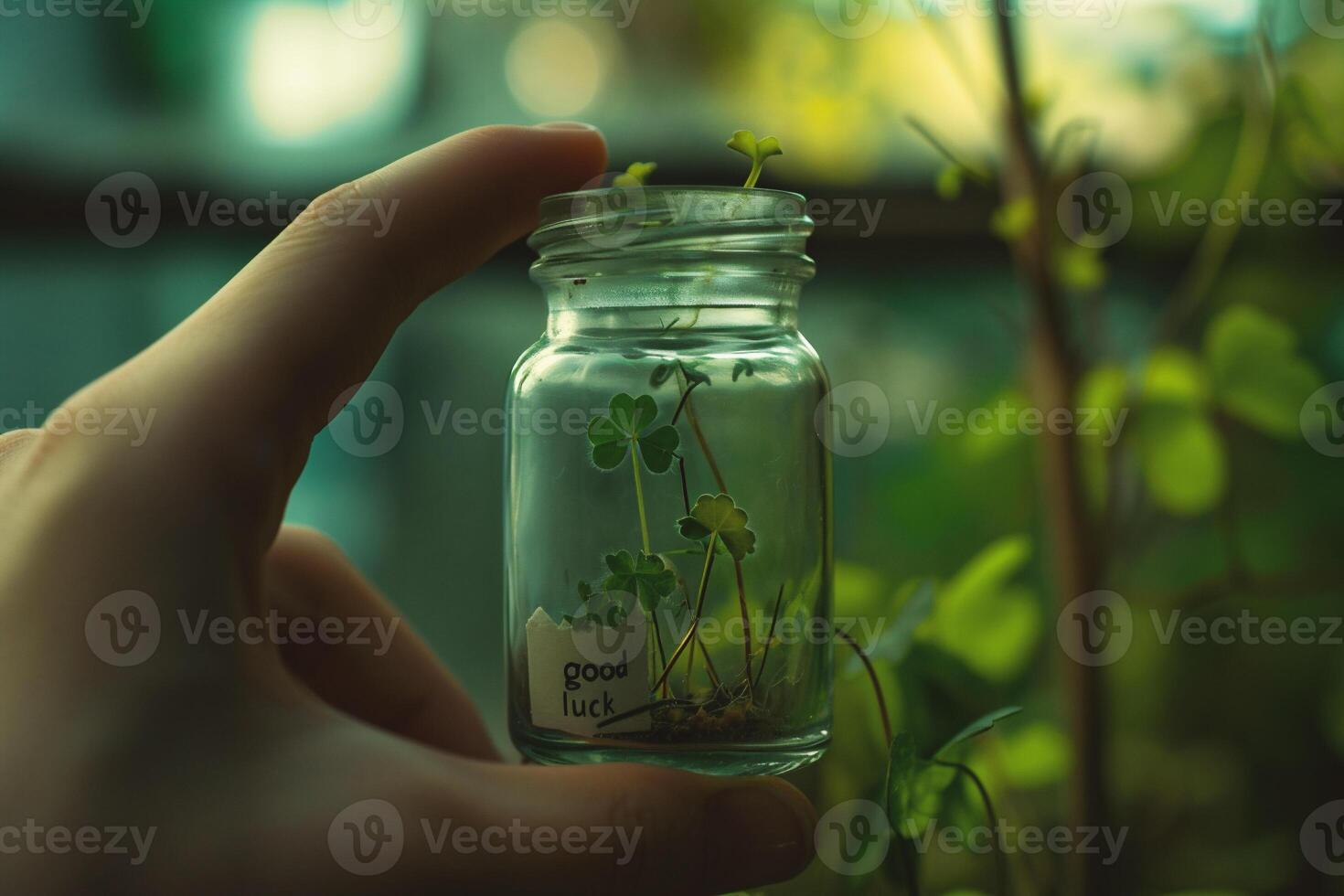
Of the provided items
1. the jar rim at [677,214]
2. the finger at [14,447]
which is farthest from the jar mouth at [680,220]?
the finger at [14,447]

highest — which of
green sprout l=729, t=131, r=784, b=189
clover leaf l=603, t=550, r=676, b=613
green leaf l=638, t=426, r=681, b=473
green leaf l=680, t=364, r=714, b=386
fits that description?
green sprout l=729, t=131, r=784, b=189

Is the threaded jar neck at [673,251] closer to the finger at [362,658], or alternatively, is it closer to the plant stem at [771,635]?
the plant stem at [771,635]

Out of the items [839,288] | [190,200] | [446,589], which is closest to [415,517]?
[446,589]

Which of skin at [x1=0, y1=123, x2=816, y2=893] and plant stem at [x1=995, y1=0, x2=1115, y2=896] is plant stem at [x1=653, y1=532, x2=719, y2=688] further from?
plant stem at [x1=995, y1=0, x2=1115, y2=896]

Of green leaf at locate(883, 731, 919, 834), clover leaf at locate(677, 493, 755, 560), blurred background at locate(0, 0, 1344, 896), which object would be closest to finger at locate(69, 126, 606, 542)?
clover leaf at locate(677, 493, 755, 560)

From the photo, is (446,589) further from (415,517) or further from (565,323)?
(565,323)
